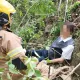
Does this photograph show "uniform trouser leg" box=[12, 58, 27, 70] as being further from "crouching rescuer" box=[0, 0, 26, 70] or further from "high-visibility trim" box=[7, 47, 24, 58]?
"high-visibility trim" box=[7, 47, 24, 58]

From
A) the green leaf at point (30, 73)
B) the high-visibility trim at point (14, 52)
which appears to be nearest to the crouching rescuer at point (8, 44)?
the high-visibility trim at point (14, 52)

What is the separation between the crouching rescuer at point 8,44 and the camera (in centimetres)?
300

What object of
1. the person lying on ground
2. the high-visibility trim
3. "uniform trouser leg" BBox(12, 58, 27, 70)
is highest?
the high-visibility trim

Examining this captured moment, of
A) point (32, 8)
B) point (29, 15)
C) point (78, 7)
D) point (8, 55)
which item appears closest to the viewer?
point (8, 55)

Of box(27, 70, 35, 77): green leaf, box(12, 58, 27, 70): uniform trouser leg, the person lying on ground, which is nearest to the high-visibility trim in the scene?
box(12, 58, 27, 70): uniform trouser leg

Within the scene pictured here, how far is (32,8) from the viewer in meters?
6.57

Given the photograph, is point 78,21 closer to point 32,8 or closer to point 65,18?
point 65,18

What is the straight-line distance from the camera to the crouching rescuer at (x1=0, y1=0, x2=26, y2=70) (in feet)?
9.84

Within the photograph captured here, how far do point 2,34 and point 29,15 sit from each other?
3888 mm

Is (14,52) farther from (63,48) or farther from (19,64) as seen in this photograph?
(63,48)

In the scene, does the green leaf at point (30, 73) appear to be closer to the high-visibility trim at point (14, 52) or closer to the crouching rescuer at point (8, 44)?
the crouching rescuer at point (8, 44)

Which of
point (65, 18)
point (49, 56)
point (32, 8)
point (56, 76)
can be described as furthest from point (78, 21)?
point (56, 76)

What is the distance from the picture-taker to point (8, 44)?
316cm

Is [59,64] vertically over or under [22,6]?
under
